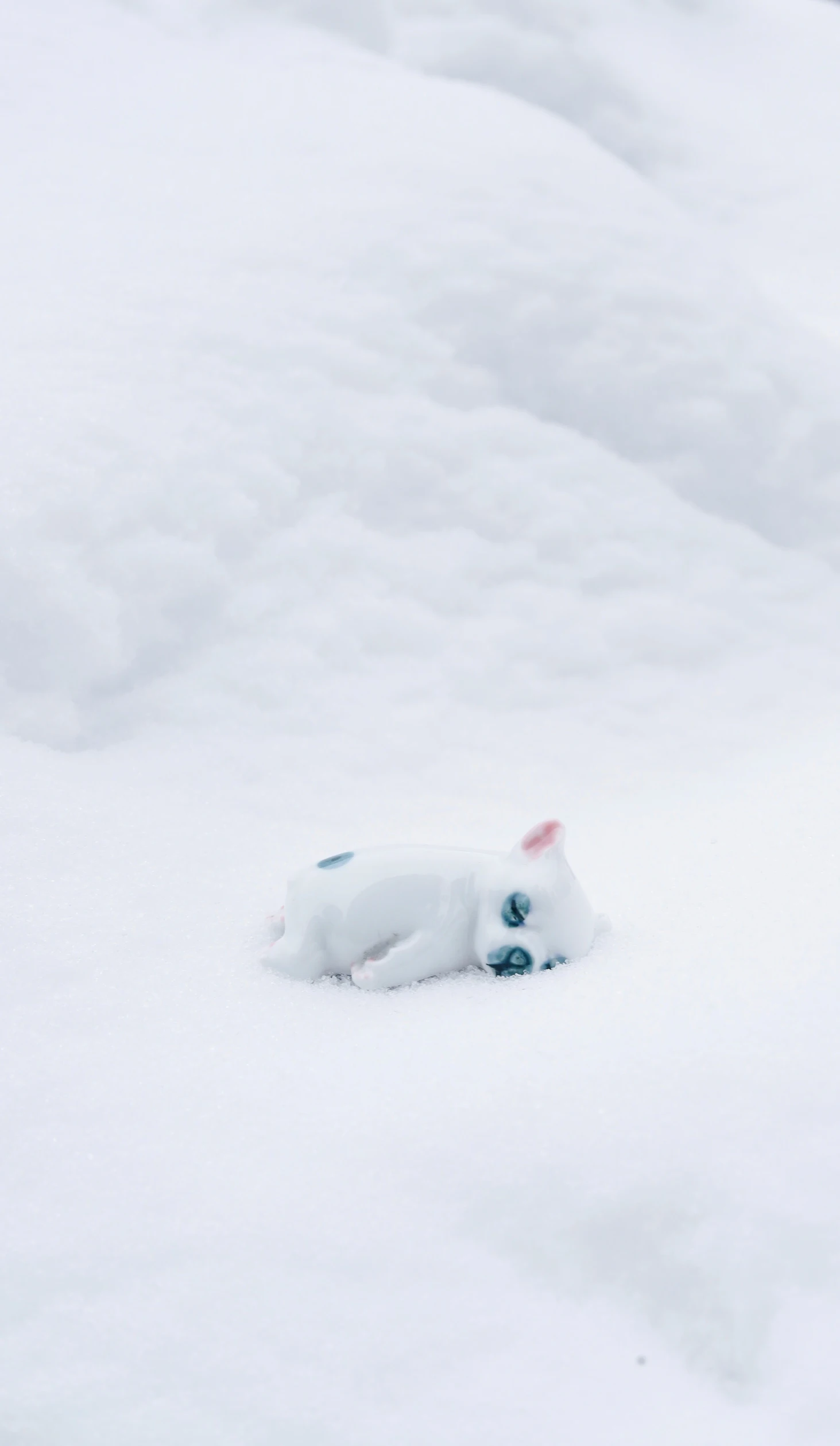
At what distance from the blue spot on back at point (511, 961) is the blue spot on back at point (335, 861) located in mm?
296

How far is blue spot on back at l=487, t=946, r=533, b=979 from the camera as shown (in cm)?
204

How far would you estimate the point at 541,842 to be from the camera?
2074 millimetres

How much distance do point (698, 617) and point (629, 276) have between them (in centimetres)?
122

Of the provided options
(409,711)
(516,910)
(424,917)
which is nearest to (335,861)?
(424,917)

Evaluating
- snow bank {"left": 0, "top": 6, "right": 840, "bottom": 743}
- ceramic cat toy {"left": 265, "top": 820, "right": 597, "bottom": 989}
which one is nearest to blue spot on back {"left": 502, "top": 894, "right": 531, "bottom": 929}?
ceramic cat toy {"left": 265, "top": 820, "right": 597, "bottom": 989}

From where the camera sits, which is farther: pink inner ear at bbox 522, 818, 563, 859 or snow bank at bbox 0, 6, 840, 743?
snow bank at bbox 0, 6, 840, 743

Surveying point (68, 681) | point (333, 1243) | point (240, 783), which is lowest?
point (333, 1243)

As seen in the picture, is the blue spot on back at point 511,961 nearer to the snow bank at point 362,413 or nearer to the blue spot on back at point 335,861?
the blue spot on back at point 335,861

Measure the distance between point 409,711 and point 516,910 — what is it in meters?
0.82

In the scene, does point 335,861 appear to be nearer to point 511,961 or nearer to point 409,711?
point 511,961

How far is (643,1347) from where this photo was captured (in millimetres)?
1463

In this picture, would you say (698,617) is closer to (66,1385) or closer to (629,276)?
(629,276)

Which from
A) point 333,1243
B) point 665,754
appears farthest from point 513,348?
point 333,1243

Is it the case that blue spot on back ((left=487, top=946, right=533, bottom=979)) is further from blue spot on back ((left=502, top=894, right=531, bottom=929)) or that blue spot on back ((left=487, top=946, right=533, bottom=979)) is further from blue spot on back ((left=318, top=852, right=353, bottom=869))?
blue spot on back ((left=318, top=852, right=353, bottom=869))
